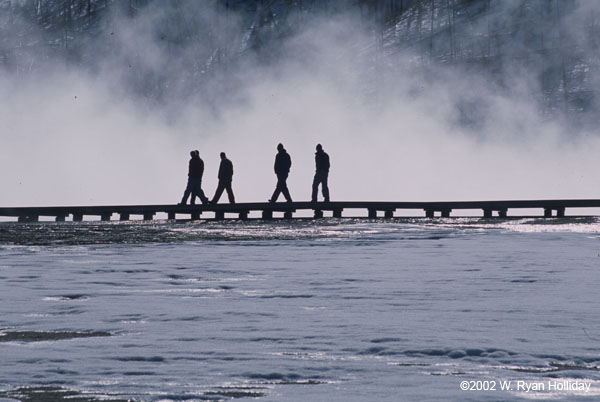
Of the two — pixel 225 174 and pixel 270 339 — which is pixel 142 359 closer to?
pixel 270 339

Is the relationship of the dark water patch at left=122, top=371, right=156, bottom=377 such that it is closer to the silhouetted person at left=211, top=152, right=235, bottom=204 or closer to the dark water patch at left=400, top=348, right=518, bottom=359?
the dark water patch at left=400, top=348, right=518, bottom=359

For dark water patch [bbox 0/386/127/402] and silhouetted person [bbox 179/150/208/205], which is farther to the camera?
silhouetted person [bbox 179/150/208/205]

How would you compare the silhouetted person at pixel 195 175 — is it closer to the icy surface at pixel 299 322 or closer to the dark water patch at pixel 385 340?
the icy surface at pixel 299 322

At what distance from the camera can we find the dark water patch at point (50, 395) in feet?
19.1

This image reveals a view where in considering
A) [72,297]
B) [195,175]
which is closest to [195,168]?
[195,175]

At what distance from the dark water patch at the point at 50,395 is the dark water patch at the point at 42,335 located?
1675 mm

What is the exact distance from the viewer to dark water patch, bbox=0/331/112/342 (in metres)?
7.72

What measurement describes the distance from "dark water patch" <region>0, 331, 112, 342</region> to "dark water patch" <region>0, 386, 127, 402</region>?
168 centimetres

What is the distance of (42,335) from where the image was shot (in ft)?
26.1

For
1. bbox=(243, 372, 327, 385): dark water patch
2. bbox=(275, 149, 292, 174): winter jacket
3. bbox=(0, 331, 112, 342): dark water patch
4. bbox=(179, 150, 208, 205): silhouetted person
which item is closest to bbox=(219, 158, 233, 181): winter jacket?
bbox=(179, 150, 208, 205): silhouetted person

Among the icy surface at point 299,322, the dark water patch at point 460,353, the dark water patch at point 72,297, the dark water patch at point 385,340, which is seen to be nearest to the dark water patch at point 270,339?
the icy surface at point 299,322

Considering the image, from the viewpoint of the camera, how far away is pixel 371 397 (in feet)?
19.2

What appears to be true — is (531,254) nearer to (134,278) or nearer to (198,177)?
(134,278)

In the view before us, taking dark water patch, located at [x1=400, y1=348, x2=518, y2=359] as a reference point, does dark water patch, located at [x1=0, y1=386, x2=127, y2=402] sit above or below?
below
